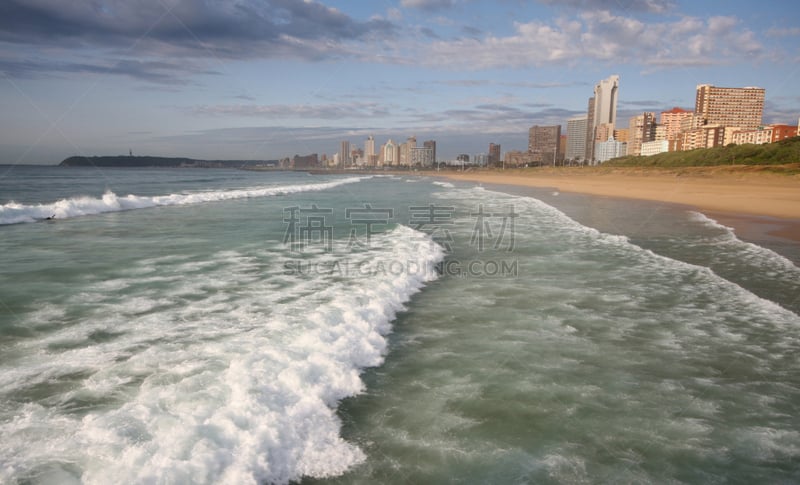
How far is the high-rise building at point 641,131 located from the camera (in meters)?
171

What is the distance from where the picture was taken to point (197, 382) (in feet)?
14.3

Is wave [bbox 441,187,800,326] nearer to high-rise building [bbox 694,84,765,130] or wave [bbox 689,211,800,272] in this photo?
wave [bbox 689,211,800,272]

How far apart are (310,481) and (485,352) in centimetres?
280

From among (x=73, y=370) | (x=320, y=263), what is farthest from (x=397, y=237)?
(x=73, y=370)

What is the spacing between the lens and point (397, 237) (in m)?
14.3

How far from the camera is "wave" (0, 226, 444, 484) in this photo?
3.26 metres

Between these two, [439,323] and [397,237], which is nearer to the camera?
[439,323]

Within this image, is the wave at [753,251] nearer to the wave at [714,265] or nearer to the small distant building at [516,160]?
the wave at [714,265]

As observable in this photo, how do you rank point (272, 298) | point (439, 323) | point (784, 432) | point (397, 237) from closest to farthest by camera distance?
point (784, 432), point (439, 323), point (272, 298), point (397, 237)

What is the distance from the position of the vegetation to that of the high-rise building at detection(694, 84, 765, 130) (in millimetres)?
122816

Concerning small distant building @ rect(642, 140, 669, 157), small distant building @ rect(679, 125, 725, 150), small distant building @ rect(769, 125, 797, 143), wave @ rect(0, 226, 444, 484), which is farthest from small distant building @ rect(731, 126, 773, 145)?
wave @ rect(0, 226, 444, 484)

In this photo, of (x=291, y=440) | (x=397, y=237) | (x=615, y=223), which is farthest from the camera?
(x=615, y=223)

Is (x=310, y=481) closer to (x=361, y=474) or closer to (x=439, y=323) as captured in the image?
(x=361, y=474)

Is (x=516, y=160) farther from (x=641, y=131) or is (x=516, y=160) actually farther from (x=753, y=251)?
(x=753, y=251)
